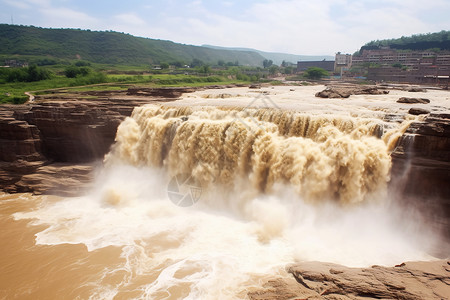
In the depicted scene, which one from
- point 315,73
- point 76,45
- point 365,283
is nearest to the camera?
point 365,283

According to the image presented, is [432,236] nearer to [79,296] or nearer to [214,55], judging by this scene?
[79,296]

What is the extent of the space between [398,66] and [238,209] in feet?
232

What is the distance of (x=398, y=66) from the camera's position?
233ft

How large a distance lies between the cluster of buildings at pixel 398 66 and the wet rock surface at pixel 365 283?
44867 mm

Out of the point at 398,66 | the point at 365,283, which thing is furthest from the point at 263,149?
the point at 398,66

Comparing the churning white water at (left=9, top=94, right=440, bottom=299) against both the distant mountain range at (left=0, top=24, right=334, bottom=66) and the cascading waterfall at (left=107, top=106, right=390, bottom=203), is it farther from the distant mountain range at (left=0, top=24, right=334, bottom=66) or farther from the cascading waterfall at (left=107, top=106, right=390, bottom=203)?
the distant mountain range at (left=0, top=24, right=334, bottom=66)

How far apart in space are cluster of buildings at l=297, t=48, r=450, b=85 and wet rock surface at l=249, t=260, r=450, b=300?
147 ft

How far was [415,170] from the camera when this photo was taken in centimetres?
1202

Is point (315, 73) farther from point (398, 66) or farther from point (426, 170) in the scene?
point (426, 170)

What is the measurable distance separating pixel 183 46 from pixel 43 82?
140611mm

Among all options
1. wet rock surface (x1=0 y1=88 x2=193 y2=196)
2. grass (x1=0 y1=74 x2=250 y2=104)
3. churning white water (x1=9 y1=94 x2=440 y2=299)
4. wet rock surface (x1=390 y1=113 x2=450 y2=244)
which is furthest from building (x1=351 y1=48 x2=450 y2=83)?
wet rock surface (x1=0 y1=88 x2=193 y2=196)

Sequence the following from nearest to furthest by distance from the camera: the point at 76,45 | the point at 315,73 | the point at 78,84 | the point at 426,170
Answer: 1. the point at 426,170
2. the point at 78,84
3. the point at 315,73
4. the point at 76,45

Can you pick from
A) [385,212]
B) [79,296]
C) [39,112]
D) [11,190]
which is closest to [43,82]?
[39,112]

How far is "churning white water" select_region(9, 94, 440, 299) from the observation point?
11117mm
